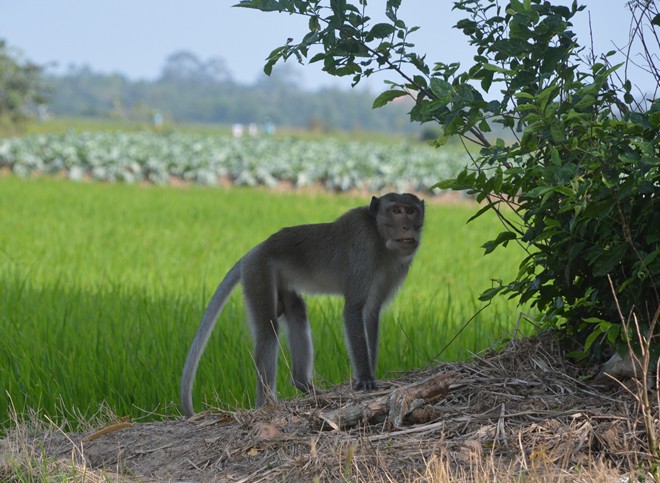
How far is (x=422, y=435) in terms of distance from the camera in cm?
427

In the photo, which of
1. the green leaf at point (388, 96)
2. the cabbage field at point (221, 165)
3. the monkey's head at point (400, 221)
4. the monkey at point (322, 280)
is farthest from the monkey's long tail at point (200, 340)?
the cabbage field at point (221, 165)

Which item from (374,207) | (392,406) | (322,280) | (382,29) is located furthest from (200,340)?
(382,29)

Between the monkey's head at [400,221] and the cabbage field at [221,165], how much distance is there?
71.1 ft

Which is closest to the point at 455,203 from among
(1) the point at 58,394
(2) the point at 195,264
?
(2) the point at 195,264

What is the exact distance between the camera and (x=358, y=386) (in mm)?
5109

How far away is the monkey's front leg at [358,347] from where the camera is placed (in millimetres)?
5176

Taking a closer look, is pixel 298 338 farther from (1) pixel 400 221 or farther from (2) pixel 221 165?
(2) pixel 221 165

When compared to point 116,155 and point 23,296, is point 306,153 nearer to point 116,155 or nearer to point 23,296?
point 116,155

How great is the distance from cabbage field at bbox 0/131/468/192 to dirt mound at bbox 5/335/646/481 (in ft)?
73.1

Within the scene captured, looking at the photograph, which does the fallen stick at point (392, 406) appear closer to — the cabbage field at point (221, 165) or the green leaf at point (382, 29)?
the green leaf at point (382, 29)

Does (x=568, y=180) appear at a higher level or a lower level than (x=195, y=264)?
higher

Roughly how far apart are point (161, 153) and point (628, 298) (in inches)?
1049

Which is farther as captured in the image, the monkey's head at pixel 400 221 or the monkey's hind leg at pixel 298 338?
the monkey's hind leg at pixel 298 338

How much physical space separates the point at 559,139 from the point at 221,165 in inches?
1000
